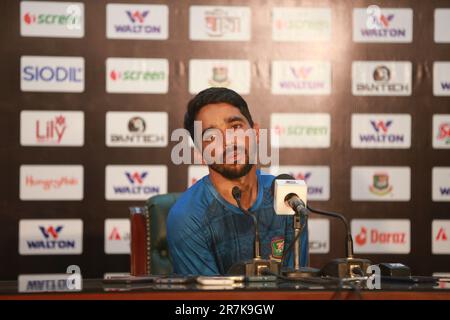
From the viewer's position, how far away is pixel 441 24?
396 cm

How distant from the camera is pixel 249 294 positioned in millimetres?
1648

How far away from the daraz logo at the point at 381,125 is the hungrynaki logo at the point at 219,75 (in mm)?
760

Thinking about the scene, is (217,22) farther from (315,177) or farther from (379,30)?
(315,177)

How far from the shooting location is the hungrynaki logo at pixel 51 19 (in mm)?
3822

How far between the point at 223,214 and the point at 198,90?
135 centimetres

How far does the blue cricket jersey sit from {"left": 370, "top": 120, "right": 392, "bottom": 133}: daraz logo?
4.52 ft

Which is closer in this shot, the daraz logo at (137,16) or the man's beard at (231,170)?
the man's beard at (231,170)

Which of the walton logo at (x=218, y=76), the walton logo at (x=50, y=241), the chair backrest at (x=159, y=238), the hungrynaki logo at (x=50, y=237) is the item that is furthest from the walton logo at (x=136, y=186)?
the chair backrest at (x=159, y=238)

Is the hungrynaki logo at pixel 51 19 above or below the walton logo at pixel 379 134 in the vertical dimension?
above

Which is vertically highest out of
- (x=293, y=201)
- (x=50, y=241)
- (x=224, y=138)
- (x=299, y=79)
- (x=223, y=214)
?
(x=299, y=79)

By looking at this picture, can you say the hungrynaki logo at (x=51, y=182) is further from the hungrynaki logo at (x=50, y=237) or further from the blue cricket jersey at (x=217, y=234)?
the blue cricket jersey at (x=217, y=234)

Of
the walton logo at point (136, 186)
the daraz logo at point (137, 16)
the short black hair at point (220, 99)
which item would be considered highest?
the daraz logo at point (137, 16)

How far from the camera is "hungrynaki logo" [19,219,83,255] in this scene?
384 cm

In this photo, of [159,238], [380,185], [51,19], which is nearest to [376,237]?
[380,185]
